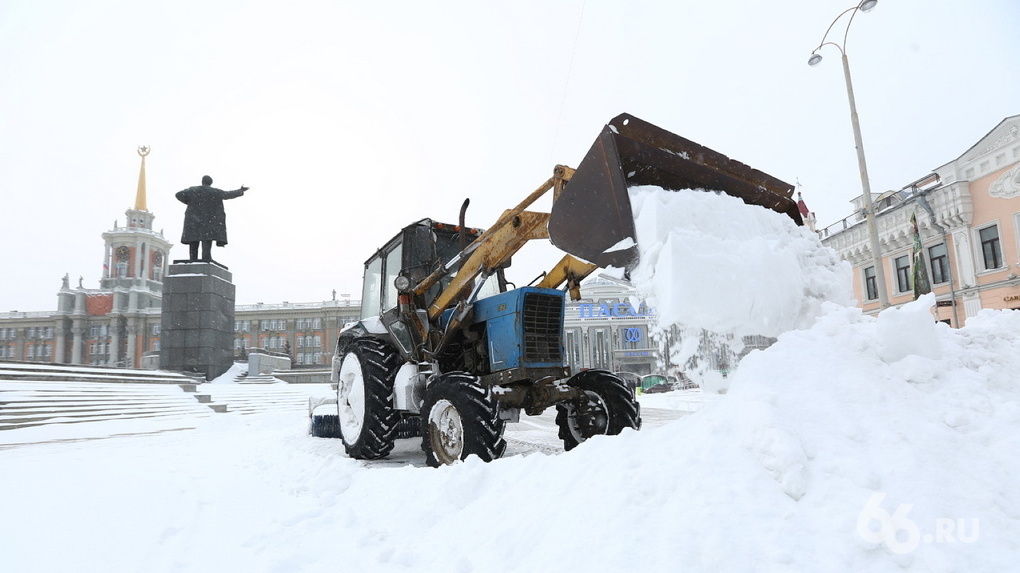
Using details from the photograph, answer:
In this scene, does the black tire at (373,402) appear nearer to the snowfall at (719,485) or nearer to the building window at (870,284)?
the snowfall at (719,485)

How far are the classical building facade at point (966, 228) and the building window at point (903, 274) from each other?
0.13 feet

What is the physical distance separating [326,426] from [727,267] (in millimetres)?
6660

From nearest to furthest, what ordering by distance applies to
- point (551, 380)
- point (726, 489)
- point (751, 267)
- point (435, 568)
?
point (726, 489)
point (435, 568)
point (751, 267)
point (551, 380)

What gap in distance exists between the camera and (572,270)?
5145 millimetres

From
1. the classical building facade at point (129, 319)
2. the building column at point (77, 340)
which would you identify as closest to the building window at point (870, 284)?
the classical building facade at point (129, 319)

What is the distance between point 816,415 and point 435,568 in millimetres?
1935

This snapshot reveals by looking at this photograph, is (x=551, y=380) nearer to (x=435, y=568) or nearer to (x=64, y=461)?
(x=435, y=568)

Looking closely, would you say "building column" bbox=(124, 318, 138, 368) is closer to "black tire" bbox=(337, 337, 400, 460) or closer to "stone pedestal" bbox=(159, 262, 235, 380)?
"stone pedestal" bbox=(159, 262, 235, 380)

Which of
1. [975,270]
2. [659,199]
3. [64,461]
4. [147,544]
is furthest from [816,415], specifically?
[975,270]

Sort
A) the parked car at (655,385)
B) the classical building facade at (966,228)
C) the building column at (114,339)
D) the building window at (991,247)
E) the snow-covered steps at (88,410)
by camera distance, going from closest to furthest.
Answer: the snow-covered steps at (88,410), the classical building facade at (966,228), the building window at (991,247), the parked car at (655,385), the building column at (114,339)

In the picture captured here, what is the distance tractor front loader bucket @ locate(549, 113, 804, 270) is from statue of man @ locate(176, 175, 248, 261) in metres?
19.4

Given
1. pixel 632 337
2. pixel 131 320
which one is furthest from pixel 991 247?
pixel 131 320

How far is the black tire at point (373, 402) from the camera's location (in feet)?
18.3

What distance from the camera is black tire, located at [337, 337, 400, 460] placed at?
558cm
